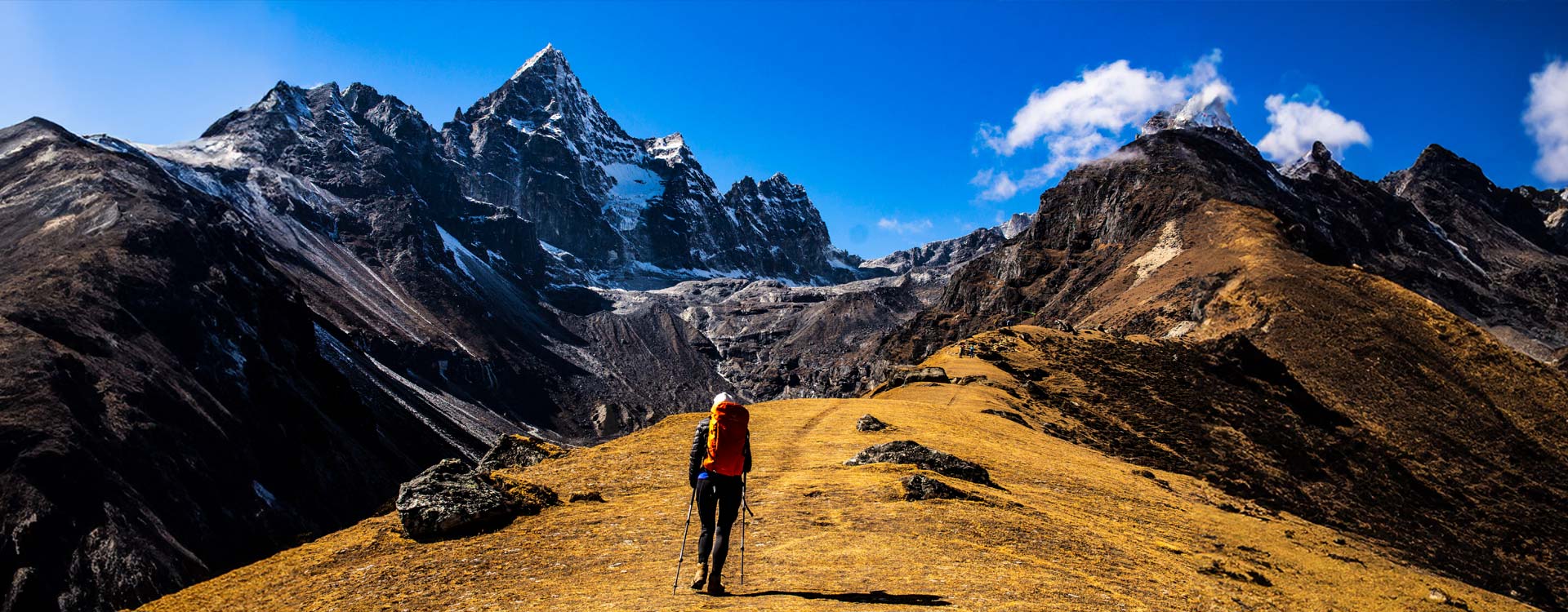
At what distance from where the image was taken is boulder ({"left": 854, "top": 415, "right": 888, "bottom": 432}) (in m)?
26.5

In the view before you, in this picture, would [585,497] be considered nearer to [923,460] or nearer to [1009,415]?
[923,460]

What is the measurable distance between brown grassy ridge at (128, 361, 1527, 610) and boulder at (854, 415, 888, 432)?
3.97 ft

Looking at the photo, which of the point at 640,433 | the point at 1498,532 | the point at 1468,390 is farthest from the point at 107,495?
the point at 1468,390

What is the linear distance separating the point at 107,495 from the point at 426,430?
77454 mm

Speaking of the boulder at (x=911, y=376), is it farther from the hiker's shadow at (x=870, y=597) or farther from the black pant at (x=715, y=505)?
the hiker's shadow at (x=870, y=597)

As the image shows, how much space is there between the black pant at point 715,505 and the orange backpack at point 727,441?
0.15m

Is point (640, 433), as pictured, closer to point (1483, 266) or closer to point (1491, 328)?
point (1491, 328)

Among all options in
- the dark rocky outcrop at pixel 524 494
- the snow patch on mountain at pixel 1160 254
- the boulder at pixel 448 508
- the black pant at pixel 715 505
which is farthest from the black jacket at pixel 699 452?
the snow patch on mountain at pixel 1160 254

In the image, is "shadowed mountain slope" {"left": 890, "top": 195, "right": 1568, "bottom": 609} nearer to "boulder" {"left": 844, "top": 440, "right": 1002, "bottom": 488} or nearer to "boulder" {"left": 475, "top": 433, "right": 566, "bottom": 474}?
"boulder" {"left": 844, "top": 440, "right": 1002, "bottom": 488}

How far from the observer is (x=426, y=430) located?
15025 centimetres

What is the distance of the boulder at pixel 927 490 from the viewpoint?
17.5 metres

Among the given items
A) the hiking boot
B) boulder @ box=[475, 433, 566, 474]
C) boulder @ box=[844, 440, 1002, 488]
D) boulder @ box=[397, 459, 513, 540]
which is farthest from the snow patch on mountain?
the hiking boot

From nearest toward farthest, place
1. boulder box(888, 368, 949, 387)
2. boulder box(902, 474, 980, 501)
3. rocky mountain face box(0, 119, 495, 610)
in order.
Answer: boulder box(902, 474, 980, 501) < boulder box(888, 368, 949, 387) < rocky mountain face box(0, 119, 495, 610)

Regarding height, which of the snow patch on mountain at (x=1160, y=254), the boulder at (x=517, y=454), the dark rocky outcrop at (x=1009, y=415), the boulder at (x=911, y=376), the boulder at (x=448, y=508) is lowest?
the boulder at (x=448, y=508)
